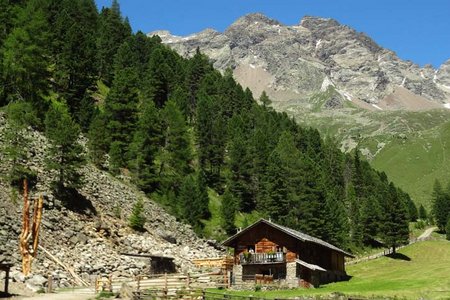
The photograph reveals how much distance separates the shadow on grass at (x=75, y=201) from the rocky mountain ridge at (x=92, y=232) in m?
0.15

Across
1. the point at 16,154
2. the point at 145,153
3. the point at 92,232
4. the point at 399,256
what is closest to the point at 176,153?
the point at 145,153

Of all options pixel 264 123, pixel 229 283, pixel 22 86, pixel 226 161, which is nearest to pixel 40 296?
pixel 229 283

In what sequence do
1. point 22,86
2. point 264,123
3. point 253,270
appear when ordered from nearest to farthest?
point 253,270 → point 22,86 → point 264,123

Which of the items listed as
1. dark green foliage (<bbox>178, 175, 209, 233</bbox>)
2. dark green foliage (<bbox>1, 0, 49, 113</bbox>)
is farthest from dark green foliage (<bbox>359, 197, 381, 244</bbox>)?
dark green foliage (<bbox>1, 0, 49, 113</bbox>)

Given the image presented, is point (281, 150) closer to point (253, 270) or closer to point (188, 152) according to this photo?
point (188, 152)

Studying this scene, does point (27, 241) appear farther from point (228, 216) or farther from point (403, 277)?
point (228, 216)

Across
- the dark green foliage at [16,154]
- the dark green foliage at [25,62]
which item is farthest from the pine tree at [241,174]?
the dark green foliage at [16,154]

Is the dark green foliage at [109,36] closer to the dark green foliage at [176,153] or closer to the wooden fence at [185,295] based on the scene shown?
the dark green foliage at [176,153]

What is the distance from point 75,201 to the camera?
58.3m

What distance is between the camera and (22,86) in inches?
2876

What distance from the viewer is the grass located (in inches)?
1774

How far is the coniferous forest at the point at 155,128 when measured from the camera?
2835 inches

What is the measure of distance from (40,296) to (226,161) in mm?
76754

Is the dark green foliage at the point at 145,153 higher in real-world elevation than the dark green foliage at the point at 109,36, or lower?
lower
